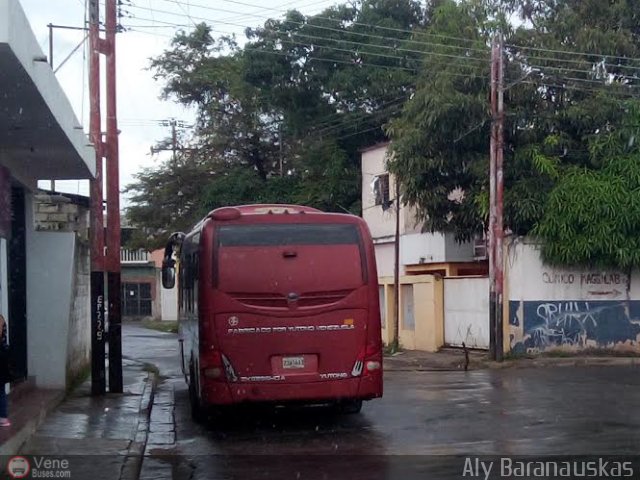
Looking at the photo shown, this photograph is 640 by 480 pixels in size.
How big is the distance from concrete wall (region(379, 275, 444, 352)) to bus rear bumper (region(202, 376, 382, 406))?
52.6 ft

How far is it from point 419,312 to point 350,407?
51.2ft

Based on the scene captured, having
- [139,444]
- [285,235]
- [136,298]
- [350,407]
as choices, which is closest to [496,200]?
[350,407]

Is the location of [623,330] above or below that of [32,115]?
below

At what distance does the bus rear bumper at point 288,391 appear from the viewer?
12.2m

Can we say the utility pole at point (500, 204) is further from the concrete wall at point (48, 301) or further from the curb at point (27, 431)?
the curb at point (27, 431)

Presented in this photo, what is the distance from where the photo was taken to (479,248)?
30.0m

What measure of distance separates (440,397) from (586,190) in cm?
954

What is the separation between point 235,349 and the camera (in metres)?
12.3

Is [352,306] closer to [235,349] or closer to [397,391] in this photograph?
[235,349]

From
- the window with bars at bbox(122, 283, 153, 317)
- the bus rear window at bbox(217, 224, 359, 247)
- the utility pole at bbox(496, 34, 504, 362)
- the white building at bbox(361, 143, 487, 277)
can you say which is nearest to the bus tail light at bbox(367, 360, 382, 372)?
the bus rear window at bbox(217, 224, 359, 247)

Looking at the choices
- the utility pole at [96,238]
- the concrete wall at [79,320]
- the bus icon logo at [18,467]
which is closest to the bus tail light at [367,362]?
the bus icon logo at [18,467]

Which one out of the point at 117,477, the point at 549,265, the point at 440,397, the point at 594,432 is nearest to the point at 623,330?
the point at 549,265

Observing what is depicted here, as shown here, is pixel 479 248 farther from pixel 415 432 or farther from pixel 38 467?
pixel 38 467

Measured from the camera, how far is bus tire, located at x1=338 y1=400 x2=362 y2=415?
1352 cm
